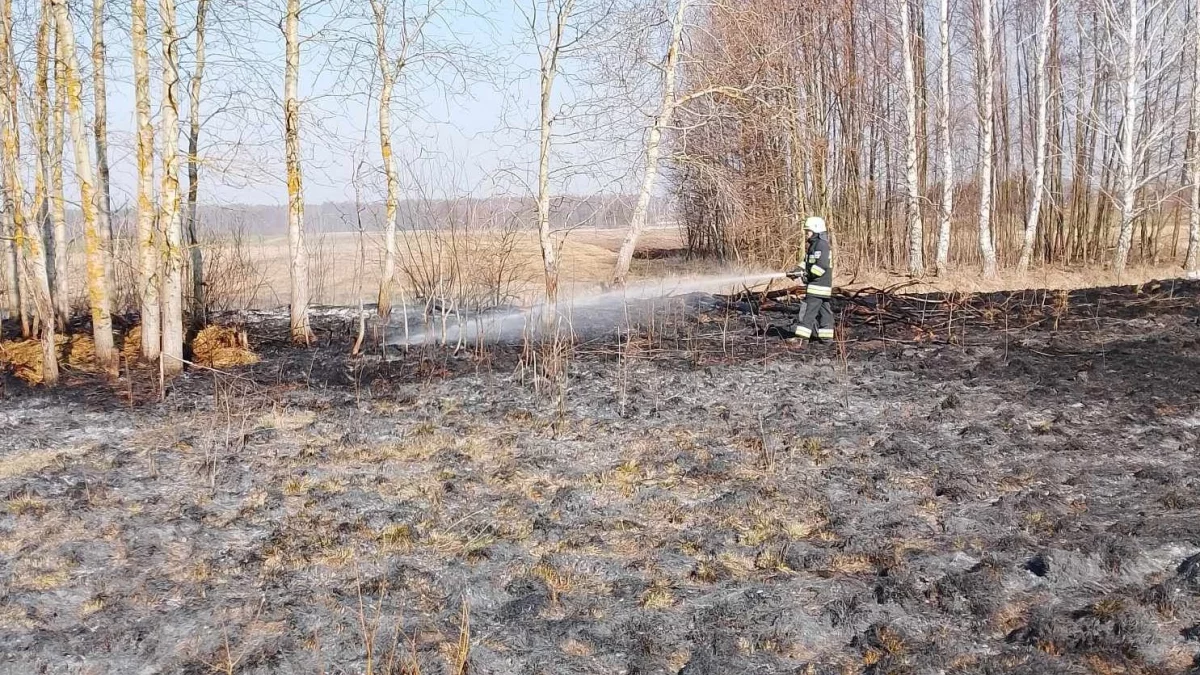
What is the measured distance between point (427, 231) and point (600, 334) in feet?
8.23

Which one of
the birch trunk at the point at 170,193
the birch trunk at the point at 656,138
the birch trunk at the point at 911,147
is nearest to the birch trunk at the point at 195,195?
the birch trunk at the point at 170,193

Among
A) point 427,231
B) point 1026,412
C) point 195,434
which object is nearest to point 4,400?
point 195,434

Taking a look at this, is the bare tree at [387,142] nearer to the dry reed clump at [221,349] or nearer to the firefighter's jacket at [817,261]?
the dry reed clump at [221,349]

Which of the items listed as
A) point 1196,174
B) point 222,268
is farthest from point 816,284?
point 1196,174

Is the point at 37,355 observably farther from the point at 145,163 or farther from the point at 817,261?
the point at 817,261

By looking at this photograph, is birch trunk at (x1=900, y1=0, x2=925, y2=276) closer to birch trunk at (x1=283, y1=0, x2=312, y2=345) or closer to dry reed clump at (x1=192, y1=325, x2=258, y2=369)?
birch trunk at (x1=283, y1=0, x2=312, y2=345)

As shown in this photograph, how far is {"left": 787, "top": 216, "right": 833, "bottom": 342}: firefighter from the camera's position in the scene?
866 centimetres

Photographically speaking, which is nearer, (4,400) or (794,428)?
(794,428)

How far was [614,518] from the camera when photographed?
472 cm

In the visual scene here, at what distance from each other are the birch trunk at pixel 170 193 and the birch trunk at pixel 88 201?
0.62 m

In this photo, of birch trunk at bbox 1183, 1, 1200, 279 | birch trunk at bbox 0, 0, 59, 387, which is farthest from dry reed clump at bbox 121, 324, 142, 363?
Answer: birch trunk at bbox 1183, 1, 1200, 279

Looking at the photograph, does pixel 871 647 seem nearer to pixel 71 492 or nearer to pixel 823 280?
pixel 71 492

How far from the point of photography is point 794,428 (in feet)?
20.8

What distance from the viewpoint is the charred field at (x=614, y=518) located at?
3.37 meters
